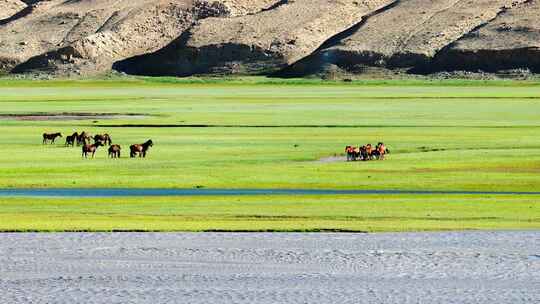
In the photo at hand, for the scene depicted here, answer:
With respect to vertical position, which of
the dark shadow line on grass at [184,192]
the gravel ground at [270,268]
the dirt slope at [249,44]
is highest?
the gravel ground at [270,268]

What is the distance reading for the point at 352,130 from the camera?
2514 inches

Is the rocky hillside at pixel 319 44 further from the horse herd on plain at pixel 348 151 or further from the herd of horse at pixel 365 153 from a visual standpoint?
the herd of horse at pixel 365 153

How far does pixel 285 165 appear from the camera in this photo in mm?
43406

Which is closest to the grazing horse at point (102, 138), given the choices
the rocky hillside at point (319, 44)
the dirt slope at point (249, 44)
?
the rocky hillside at point (319, 44)

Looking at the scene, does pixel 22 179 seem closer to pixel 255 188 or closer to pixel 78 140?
pixel 255 188

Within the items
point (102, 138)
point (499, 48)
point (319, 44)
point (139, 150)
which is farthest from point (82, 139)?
point (319, 44)

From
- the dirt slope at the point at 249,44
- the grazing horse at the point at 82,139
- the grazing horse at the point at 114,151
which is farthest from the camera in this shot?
the dirt slope at the point at 249,44

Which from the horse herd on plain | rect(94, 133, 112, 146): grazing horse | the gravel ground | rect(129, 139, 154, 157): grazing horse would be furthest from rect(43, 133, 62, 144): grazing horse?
the gravel ground

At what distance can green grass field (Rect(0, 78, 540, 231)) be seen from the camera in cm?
2780

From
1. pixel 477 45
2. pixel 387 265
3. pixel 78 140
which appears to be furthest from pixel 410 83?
pixel 387 265

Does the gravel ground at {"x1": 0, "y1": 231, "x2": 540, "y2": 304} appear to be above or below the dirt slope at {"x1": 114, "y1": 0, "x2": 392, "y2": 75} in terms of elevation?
above

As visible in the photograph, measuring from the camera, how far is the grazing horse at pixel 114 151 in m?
46.9

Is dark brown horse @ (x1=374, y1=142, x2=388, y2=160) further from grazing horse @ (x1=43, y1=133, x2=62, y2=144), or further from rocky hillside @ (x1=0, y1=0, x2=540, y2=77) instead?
rocky hillside @ (x1=0, y1=0, x2=540, y2=77)

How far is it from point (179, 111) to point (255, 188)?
1926 inches
